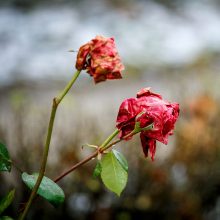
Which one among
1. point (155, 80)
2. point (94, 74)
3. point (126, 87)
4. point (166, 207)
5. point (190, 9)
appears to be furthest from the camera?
point (190, 9)

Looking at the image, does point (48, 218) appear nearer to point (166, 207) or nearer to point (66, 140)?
point (66, 140)

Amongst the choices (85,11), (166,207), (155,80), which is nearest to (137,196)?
(166,207)

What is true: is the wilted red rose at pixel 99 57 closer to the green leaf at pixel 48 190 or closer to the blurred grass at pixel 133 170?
the green leaf at pixel 48 190

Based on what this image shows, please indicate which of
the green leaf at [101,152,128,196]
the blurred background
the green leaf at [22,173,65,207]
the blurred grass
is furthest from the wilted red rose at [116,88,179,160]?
the blurred grass

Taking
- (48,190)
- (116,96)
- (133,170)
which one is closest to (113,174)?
(48,190)

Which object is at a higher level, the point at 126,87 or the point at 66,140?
the point at 126,87

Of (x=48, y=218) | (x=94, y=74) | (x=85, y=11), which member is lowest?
(x=48, y=218)
